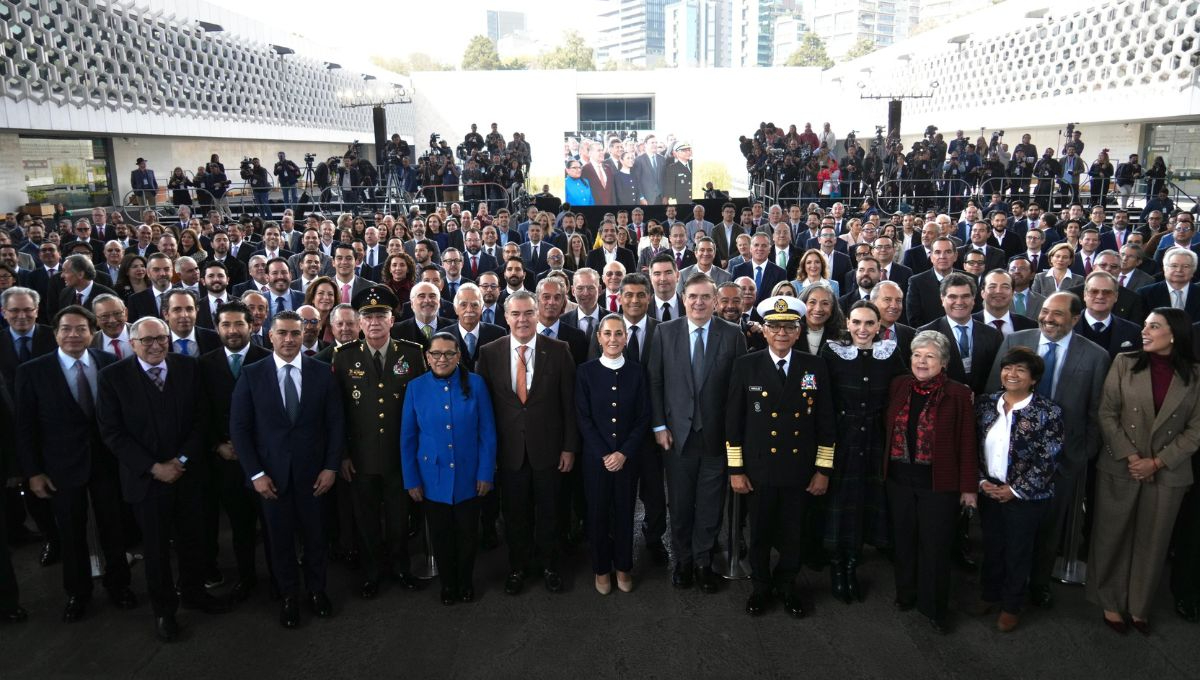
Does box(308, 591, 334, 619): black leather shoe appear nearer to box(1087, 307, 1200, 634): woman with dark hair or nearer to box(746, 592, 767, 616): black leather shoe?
box(746, 592, 767, 616): black leather shoe

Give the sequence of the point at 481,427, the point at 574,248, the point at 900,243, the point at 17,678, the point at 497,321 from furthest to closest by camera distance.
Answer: the point at 900,243 < the point at 574,248 < the point at 497,321 < the point at 481,427 < the point at 17,678

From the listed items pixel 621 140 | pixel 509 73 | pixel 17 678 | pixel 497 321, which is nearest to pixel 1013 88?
pixel 621 140

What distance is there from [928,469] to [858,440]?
42 centimetres

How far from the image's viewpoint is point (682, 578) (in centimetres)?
477

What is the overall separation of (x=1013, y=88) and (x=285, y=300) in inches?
1179

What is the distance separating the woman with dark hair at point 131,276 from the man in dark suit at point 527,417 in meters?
4.98

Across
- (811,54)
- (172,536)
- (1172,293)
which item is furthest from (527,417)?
(811,54)

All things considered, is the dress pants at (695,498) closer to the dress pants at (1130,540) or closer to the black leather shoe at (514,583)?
the black leather shoe at (514,583)

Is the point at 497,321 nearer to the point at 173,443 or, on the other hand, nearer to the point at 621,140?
the point at 173,443

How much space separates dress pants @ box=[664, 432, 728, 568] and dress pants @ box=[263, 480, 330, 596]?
7.23 ft

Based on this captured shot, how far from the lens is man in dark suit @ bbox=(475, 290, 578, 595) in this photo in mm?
4594

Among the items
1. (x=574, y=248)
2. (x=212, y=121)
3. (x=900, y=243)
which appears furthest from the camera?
(x=212, y=121)

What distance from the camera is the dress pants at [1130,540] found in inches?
161

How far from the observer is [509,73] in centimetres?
3666
